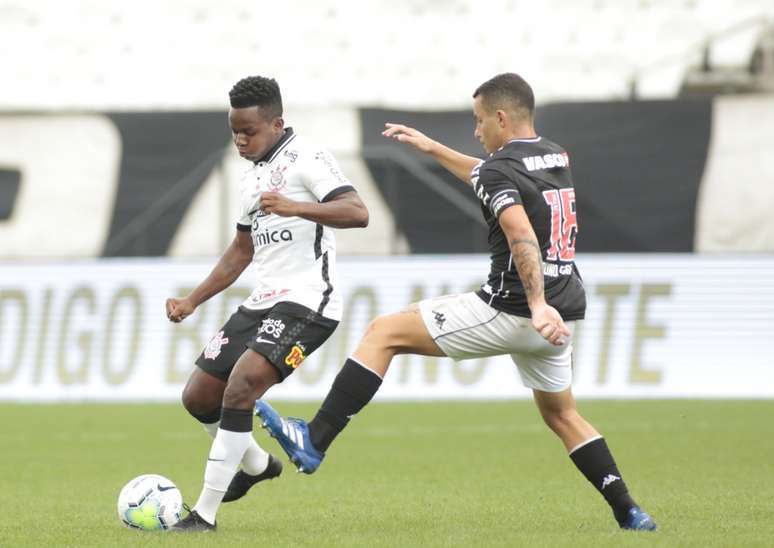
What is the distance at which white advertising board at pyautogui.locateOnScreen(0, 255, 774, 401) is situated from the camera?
49.8 ft

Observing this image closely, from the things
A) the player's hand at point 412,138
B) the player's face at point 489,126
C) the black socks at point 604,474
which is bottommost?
the black socks at point 604,474

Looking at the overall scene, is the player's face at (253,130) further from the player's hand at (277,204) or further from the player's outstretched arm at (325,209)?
the player's hand at (277,204)

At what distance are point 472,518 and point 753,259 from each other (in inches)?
351

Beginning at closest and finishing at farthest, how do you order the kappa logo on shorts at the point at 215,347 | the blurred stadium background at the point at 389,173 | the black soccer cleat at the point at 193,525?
the black soccer cleat at the point at 193,525, the kappa logo on shorts at the point at 215,347, the blurred stadium background at the point at 389,173

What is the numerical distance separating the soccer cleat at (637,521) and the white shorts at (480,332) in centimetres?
77

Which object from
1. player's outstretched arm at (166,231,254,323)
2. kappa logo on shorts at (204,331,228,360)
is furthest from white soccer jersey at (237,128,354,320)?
player's outstretched arm at (166,231,254,323)

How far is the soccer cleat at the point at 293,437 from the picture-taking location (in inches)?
250

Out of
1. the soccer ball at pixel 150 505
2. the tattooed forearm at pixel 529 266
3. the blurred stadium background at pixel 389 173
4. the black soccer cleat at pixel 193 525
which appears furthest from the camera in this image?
the blurred stadium background at pixel 389 173

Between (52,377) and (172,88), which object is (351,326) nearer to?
(52,377)

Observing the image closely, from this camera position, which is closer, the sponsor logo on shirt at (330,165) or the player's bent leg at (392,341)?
the player's bent leg at (392,341)

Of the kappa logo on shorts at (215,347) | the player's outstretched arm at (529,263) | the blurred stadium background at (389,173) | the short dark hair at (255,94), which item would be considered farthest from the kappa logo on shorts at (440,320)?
the blurred stadium background at (389,173)

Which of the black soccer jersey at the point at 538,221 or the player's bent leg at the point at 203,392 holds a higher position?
the black soccer jersey at the point at 538,221

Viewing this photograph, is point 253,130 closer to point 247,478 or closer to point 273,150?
point 273,150

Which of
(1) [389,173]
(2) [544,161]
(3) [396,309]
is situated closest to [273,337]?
(2) [544,161]
